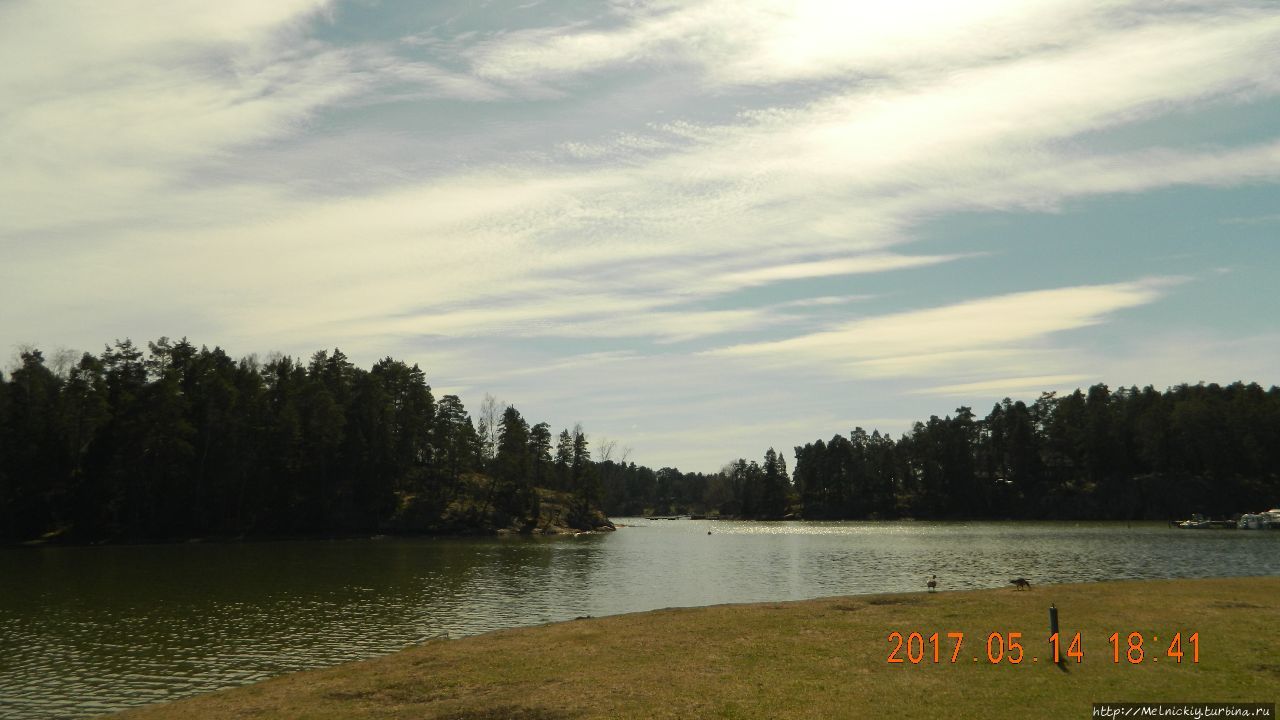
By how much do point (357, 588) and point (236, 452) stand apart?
329 ft

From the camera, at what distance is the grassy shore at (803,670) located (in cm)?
2228

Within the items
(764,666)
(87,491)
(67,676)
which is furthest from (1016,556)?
(87,491)

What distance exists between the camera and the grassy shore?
73.1 feet

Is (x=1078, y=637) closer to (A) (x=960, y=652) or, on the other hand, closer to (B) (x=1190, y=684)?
(A) (x=960, y=652)

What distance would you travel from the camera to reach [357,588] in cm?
6712

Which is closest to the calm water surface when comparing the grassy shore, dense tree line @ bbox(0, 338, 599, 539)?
the grassy shore

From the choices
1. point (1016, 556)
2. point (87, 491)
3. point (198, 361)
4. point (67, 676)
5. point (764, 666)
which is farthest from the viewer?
point (198, 361)

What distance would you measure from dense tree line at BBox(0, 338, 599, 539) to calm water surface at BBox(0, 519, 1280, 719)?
2191 cm

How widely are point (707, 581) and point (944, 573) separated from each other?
22563 millimetres

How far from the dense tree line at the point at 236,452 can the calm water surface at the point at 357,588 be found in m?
21.9

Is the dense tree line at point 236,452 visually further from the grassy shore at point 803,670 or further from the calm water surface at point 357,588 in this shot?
the grassy shore at point 803,670

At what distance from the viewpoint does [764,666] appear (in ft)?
90.8
